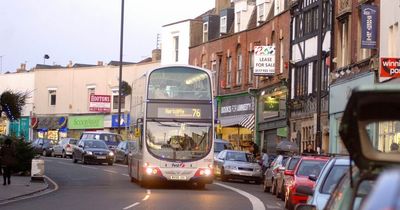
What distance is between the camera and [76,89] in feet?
249

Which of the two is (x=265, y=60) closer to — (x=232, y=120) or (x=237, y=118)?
(x=237, y=118)

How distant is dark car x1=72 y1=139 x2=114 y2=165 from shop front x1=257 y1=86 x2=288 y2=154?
33.5ft

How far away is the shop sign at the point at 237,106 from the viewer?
53969 mm

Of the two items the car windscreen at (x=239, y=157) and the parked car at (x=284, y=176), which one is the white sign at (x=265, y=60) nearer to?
the car windscreen at (x=239, y=157)

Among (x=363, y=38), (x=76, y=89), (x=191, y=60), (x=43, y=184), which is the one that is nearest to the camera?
(x=43, y=184)

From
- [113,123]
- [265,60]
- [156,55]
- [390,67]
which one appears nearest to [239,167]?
[390,67]

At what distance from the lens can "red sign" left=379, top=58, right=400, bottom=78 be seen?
2784 centimetres

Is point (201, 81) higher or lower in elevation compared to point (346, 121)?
higher

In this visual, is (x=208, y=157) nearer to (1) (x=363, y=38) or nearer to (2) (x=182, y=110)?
(2) (x=182, y=110)

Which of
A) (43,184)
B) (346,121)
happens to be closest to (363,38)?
(43,184)

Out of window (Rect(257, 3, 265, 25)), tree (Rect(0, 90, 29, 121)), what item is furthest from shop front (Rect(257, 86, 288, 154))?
tree (Rect(0, 90, 29, 121))

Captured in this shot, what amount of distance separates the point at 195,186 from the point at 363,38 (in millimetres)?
9361

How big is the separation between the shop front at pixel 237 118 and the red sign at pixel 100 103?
13.5 meters

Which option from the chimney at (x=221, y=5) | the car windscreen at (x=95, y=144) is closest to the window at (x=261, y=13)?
the chimney at (x=221, y=5)
